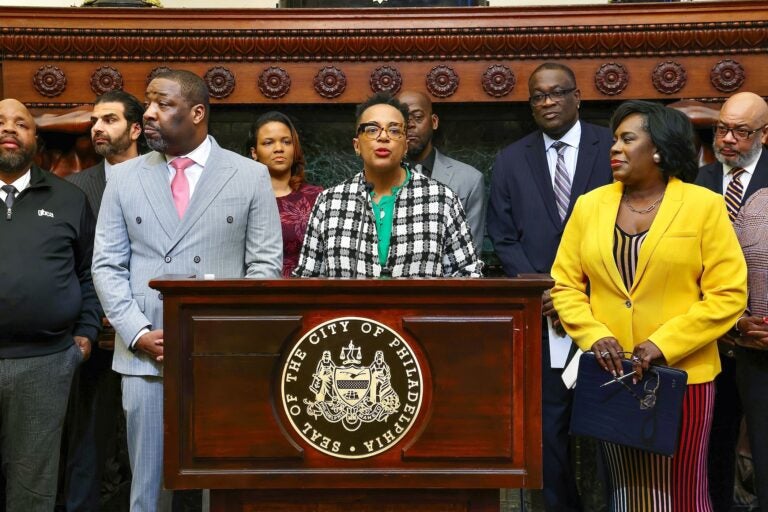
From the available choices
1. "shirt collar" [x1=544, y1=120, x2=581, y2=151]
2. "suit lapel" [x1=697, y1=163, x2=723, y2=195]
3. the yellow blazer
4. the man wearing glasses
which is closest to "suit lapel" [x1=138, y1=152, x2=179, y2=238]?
the man wearing glasses

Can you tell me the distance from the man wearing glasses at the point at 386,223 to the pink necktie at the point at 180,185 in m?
0.45

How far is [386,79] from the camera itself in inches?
186

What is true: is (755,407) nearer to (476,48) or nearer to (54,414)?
(476,48)

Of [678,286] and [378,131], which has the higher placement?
[378,131]

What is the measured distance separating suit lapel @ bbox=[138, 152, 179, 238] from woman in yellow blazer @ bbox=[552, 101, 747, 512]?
4.31 ft

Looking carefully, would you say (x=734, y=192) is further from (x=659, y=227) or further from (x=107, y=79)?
(x=107, y=79)

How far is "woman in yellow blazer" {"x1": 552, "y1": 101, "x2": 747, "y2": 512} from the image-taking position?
311cm

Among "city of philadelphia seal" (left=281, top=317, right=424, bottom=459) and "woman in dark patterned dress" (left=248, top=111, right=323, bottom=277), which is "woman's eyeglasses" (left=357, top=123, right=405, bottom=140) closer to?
"woman in dark patterned dress" (left=248, top=111, right=323, bottom=277)

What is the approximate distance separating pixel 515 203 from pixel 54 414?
1.96 m

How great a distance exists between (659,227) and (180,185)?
158cm

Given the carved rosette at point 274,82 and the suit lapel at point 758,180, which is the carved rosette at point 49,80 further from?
the suit lapel at point 758,180

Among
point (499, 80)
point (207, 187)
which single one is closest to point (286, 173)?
point (207, 187)

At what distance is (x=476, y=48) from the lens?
4699 millimetres

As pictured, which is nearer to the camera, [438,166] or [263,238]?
[263,238]
